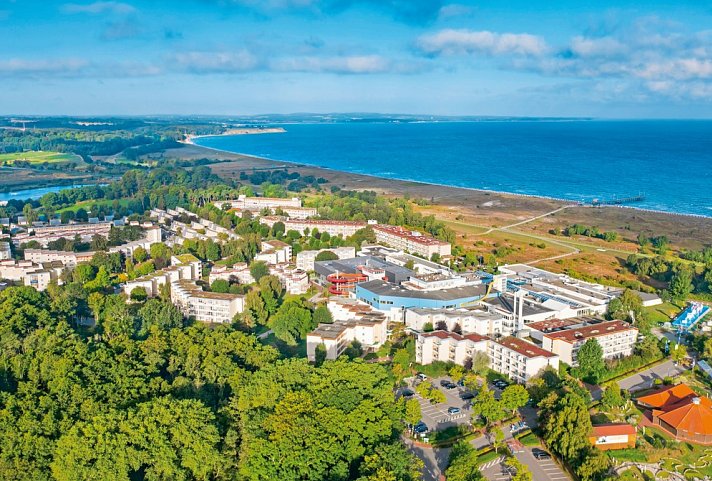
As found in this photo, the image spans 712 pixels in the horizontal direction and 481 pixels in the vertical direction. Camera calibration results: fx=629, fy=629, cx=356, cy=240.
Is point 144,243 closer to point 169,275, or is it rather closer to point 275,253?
point 169,275

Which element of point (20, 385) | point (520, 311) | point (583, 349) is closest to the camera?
point (20, 385)

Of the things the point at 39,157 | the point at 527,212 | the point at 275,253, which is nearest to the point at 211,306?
the point at 275,253

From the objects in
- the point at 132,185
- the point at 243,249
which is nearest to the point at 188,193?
the point at 132,185

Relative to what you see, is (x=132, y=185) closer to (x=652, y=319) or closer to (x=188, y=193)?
(x=188, y=193)

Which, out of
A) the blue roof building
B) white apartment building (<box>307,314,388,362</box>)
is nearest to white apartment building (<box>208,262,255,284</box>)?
the blue roof building

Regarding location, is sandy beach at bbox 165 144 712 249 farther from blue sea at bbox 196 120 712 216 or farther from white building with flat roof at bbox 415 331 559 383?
white building with flat roof at bbox 415 331 559 383

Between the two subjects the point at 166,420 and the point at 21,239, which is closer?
the point at 166,420

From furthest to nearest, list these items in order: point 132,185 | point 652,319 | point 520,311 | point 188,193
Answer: point 132,185
point 188,193
point 652,319
point 520,311
